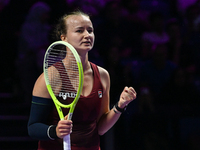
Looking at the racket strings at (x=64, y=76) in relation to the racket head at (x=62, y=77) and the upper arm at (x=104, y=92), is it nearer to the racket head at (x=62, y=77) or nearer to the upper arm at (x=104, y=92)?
the racket head at (x=62, y=77)

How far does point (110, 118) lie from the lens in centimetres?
187

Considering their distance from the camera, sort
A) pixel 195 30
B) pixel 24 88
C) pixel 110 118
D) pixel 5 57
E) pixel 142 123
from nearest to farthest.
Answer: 1. pixel 110 118
2. pixel 142 123
3. pixel 24 88
4. pixel 5 57
5. pixel 195 30

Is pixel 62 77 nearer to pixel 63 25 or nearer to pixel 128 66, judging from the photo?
pixel 63 25

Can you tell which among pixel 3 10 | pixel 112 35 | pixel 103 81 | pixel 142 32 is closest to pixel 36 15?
pixel 3 10

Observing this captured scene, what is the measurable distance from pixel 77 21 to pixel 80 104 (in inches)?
17.2

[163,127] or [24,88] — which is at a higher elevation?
[24,88]

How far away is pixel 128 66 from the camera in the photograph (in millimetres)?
3295

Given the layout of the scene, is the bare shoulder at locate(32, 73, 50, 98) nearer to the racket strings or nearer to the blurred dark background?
the racket strings

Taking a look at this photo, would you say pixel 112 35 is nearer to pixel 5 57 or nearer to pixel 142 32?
pixel 142 32

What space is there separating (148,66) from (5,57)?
4.85 feet

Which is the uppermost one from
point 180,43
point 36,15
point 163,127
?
point 36,15

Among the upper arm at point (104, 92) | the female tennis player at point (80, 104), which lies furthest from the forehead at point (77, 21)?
the upper arm at point (104, 92)

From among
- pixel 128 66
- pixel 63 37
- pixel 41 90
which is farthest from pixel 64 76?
pixel 128 66

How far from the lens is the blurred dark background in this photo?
120 inches
